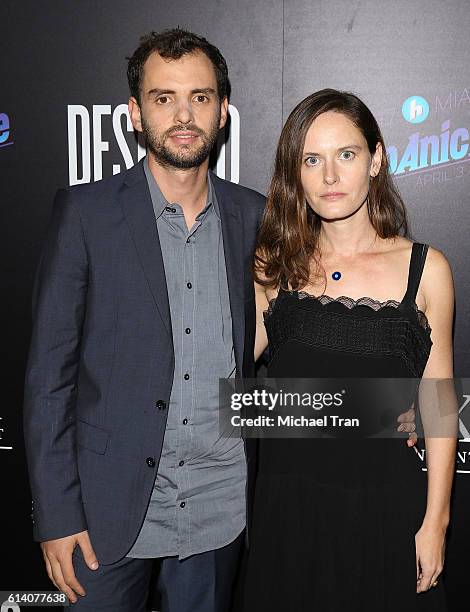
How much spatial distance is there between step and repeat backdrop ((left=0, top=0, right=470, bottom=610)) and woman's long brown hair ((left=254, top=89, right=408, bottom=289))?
562 mm

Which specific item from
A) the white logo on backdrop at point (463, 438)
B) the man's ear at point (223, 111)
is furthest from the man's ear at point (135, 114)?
the white logo on backdrop at point (463, 438)

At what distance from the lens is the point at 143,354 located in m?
1.91

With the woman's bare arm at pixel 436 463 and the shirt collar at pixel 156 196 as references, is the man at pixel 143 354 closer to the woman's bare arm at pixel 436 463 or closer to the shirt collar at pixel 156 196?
the shirt collar at pixel 156 196

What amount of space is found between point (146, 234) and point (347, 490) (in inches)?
35.1

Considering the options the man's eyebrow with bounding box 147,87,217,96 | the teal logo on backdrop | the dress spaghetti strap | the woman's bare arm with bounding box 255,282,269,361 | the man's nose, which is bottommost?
the woman's bare arm with bounding box 255,282,269,361

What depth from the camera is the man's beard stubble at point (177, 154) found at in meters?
1.94

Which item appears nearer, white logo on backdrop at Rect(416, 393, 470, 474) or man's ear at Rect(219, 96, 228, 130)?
man's ear at Rect(219, 96, 228, 130)

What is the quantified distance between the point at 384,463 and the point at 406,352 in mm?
316

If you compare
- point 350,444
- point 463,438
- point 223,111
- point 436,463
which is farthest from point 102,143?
point 463,438

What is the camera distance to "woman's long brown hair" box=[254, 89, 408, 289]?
6.61 ft

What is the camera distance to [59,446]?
1.89m

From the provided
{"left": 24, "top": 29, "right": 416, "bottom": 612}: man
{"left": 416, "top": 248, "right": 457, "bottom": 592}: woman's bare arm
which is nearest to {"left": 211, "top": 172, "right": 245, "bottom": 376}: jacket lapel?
{"left": 24, "top": 29, "right": 416, "bottom": 612}: man

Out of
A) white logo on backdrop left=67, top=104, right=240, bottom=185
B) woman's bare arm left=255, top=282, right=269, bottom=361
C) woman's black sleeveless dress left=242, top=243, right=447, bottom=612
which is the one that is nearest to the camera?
woman's black sleeveless dress left=242, top=243, right=447, bottom=612

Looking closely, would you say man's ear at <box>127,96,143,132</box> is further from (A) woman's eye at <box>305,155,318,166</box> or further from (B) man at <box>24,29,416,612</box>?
(A) woman's eye at <box>305,155,318,166</box>
